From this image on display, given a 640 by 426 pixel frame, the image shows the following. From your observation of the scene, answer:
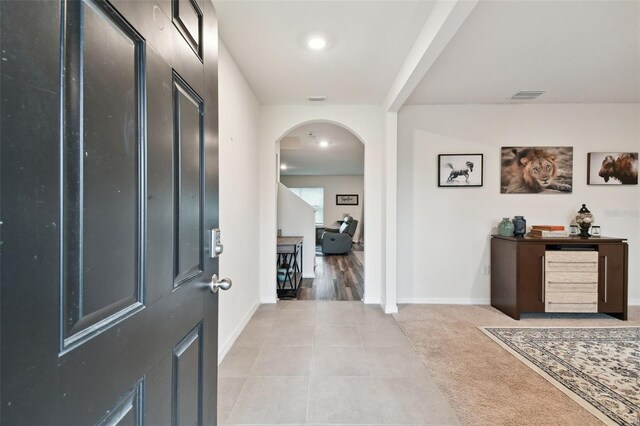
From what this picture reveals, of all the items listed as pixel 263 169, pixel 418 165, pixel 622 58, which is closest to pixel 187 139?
pixel 263 169

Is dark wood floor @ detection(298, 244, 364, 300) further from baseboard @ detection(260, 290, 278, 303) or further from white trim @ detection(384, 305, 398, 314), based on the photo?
white trim @ detection(384, 305, 398, 314)

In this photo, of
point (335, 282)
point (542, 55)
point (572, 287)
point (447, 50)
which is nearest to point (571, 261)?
point (572, 287)

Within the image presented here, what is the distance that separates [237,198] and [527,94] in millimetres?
3301

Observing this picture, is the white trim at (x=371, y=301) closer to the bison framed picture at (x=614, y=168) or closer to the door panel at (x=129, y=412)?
the bison framed picture at (x=614, y=168)

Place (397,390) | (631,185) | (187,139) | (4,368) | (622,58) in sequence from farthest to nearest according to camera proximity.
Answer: (631,185), (622,58), (397,390), (187,139), (4,368)

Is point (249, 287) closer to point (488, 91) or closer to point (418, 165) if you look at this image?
point (418, 165)

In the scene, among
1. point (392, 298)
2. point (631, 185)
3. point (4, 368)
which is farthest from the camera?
point (631, 185)

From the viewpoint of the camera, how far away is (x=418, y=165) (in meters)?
3.64

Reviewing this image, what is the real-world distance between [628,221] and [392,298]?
9.91 ft

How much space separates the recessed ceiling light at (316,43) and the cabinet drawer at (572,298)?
3.24 meters

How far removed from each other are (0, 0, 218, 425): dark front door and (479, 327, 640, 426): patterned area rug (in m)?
2.27

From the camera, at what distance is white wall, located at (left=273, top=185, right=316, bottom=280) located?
5152 millimetres

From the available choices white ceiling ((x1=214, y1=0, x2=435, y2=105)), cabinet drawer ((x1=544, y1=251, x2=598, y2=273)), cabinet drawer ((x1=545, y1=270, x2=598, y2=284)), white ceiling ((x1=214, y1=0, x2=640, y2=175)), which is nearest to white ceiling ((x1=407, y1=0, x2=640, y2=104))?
white ceiling ((x1=214, y1=0, x2=640, y2=175))

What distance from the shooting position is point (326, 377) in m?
2.01
